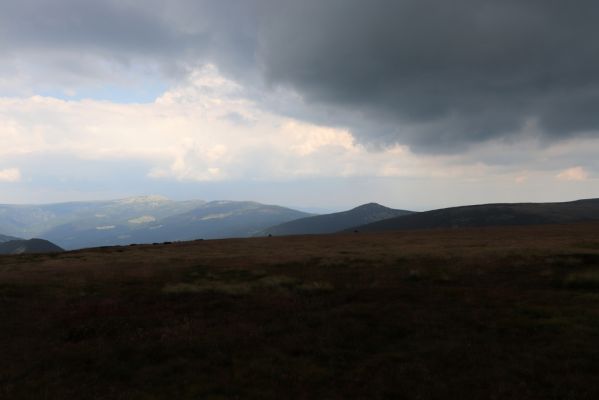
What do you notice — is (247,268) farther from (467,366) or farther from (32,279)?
(467,366)

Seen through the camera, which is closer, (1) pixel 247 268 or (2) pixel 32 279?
(2) pixel 32 279

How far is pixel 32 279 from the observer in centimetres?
3444

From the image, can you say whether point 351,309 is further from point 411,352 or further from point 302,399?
point 302,399

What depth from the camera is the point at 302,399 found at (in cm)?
1072

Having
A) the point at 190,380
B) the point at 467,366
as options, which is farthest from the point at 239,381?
the point at 467,366

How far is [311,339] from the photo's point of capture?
15.8 m

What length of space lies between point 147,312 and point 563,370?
60.9 feet

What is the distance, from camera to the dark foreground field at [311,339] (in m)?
11.6

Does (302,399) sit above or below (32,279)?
below

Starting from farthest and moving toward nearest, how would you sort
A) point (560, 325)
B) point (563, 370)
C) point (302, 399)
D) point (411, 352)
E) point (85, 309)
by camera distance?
point (85, 309) → point (560, 325) → point (411, 352) → point (563, 370) → point (302, 399)

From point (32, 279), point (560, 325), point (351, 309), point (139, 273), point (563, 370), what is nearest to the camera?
point (563, 370)

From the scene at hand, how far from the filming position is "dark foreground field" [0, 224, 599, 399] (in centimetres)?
1158

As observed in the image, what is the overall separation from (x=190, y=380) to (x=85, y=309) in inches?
483

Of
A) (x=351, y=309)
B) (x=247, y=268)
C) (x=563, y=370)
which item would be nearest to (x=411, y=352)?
(x=563, y=370)
